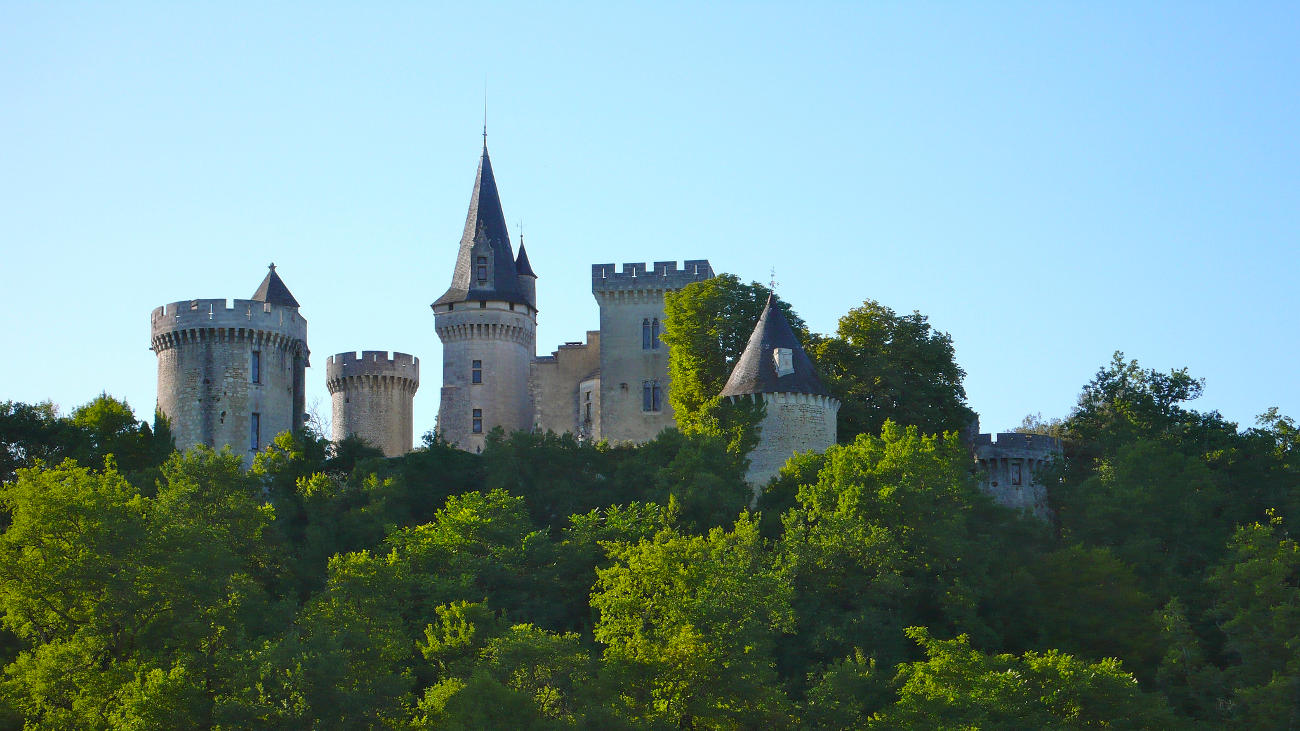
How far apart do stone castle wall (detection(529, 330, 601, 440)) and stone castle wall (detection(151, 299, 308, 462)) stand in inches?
388

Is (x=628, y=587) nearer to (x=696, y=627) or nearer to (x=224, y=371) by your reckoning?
(x=696, y=627)

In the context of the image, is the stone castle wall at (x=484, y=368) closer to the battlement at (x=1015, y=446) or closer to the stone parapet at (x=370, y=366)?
the stone parapet at (x=370, y=366)

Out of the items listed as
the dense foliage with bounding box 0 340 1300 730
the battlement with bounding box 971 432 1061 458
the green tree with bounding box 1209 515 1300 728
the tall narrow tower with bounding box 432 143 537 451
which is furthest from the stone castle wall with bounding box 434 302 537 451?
the green tree with bounding box 1209 515 1300 728

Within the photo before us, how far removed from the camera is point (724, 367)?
64.2 metres

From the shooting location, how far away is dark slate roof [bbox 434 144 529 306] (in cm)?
7056

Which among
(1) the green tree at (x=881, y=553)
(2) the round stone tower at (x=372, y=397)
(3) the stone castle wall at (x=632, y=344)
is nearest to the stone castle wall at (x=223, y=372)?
(2) the round stone tower at (x=372, y=397)

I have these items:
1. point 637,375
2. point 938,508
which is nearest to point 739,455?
point 938,508

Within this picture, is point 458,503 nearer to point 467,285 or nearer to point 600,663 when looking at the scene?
point 600,663

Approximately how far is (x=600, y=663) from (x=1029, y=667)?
10.3m

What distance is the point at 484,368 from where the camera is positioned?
69.6m

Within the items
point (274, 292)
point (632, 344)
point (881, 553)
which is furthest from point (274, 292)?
point (881, 553)

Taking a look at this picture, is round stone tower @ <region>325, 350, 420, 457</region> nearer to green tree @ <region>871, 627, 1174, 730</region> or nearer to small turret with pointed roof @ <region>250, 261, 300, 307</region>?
small turret with pointed roof @ <region>250, 261, 300, 307</region>

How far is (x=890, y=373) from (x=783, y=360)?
580 centimetres

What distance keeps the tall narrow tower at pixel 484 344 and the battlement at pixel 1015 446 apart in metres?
15.7
